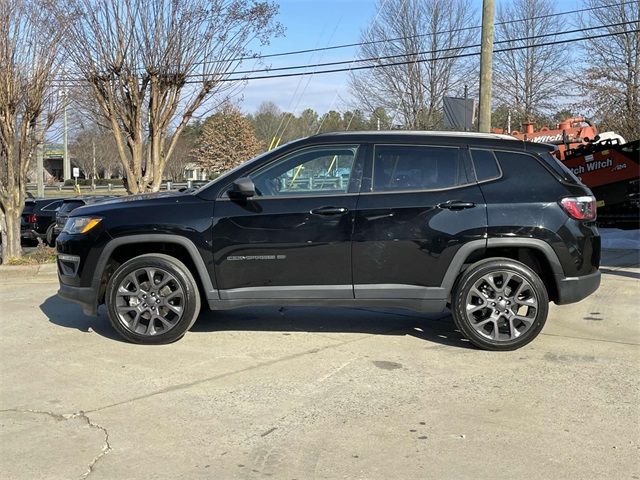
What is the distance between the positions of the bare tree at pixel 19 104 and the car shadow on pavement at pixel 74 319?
4300 mm

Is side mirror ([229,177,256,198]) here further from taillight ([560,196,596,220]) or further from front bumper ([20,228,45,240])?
front bumper ([20,228,45,240])

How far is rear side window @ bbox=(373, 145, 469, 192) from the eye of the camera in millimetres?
5387

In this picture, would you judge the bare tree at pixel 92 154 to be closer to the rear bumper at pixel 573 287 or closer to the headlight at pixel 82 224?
the headlight at pixel 82 224

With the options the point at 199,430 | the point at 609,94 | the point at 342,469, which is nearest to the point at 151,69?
the point at 199,430

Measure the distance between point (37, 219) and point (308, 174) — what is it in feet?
50.1

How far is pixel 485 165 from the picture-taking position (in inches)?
212

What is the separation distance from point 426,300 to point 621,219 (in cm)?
1202

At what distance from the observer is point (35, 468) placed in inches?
134

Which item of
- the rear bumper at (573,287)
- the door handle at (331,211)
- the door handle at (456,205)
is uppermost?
the door handle at (456,205)

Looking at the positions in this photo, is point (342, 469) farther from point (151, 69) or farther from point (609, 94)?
point (609, 94)

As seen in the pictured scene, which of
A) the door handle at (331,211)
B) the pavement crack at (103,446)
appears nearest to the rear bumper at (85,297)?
the pavement crack at (103,446)

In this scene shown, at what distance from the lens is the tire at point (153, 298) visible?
17.9 ft

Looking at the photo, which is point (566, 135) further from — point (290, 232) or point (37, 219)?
point (37, 219)

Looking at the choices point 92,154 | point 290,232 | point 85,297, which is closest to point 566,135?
point 290,232
